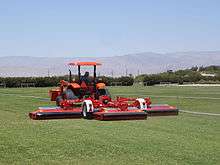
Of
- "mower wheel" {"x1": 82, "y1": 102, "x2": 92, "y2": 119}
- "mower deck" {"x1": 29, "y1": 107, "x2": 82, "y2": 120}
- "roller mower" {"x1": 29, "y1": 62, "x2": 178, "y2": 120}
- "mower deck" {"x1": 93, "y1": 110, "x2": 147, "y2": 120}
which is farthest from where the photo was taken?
"mower wheel" {"x1": 82, "y1": 102, "x2": 92, "y2": 119}

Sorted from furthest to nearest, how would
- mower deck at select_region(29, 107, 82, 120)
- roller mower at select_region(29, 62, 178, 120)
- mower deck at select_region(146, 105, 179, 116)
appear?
mower deck at select_region(146, 105, 179, 116) < mower deck at select_region(29, 107, 82, 120) < roller mower at select_region(29, 62, 178, 120)

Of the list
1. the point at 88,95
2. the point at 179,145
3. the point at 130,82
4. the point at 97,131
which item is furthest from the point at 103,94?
the point at 130,82

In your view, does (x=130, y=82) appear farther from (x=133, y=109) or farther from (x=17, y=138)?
(x=17, y=138)

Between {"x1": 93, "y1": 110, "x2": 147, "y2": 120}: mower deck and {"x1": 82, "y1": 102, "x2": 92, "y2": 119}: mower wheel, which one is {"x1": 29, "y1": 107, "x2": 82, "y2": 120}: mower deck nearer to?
{"x1": 82, "y1": 102, "x2": 92, "y2": 119}: mower wheel

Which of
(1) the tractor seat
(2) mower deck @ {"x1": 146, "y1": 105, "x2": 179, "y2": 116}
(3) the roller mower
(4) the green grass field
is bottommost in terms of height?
(4) the green grass field

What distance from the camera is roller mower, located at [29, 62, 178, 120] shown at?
18578mm

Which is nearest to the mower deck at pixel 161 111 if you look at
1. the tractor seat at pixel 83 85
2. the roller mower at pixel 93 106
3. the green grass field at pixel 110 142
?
the roller mower at pixel 93 106

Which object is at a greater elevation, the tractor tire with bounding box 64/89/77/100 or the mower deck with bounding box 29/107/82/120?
the tractor tire with bounding box 64/89/77/100

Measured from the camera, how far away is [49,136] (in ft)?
44.2

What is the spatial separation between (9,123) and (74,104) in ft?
15.4

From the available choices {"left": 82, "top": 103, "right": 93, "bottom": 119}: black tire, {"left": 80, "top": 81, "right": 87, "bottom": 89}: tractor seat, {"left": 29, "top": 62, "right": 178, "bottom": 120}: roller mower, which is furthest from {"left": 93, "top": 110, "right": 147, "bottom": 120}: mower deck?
{"left": 80, "top": 81, "right": 87, "bottom": 89}: tractor seat

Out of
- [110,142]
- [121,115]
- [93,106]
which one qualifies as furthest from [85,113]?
[110,142]

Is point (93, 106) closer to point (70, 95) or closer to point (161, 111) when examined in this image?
point (161, 111)

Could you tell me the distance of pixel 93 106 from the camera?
1973 centimetres
